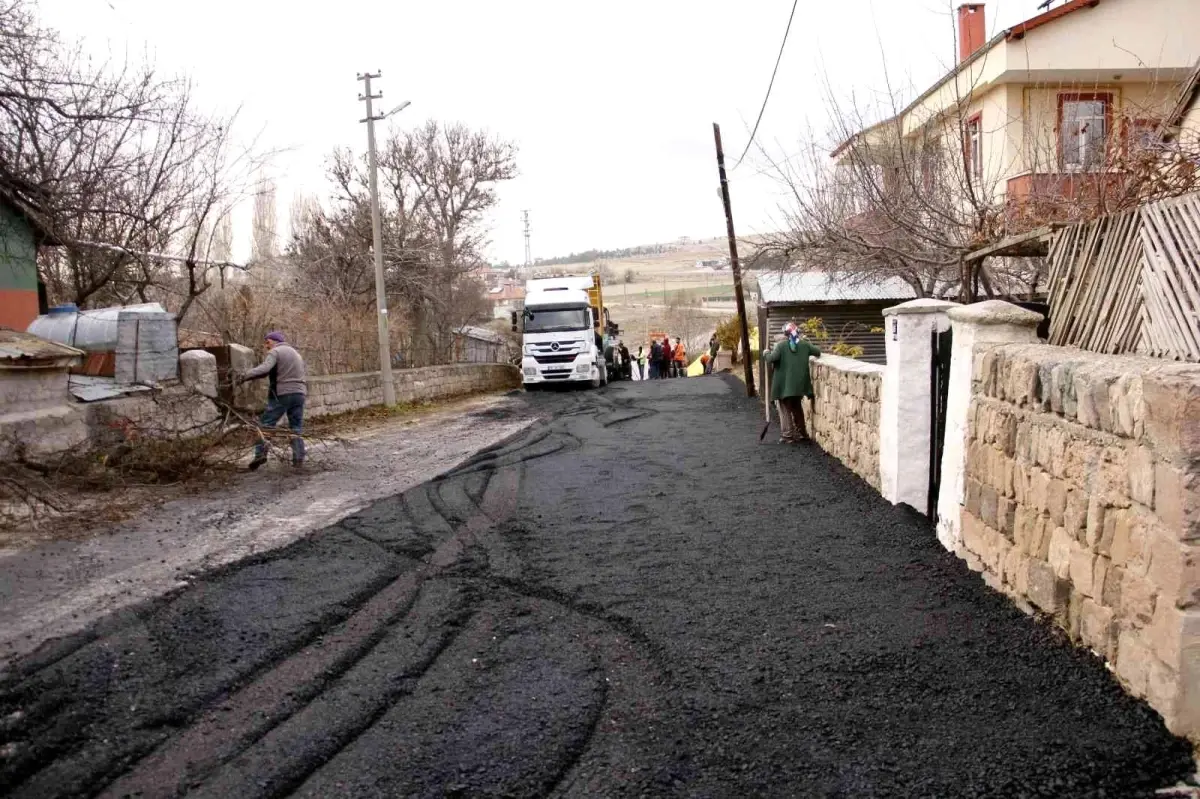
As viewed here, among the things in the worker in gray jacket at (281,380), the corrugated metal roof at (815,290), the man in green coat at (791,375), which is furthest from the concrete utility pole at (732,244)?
the worker in gray jacket at (281,380)

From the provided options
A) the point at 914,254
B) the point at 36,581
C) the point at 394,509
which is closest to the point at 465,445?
the point at 394,509

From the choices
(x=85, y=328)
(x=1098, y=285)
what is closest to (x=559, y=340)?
(x=85, y=328)

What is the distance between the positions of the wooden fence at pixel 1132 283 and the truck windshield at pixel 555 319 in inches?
845

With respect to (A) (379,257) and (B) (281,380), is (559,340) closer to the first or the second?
(A) (379,257)

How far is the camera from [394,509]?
8.30 m

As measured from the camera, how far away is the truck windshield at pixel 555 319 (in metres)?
27.2

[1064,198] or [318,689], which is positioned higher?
[1064,198]

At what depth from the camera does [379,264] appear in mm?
22078

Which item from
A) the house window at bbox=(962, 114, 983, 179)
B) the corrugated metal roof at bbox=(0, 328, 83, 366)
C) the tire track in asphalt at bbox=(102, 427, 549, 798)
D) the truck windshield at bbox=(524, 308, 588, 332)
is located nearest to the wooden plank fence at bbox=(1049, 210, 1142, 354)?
the tire track in asphalt at bbox=(102, 427, 549, 798)

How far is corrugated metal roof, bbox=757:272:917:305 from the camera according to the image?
59.9 ft

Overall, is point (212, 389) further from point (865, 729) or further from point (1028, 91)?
point (1028, 91)

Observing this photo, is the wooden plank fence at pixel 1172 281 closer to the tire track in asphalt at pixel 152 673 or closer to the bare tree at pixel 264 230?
the tire track in asphalt at pixel 152 673

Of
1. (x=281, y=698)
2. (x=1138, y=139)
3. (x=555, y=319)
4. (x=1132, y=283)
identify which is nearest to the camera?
(x=281, y=698)

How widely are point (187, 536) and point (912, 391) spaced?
605 centimetres
